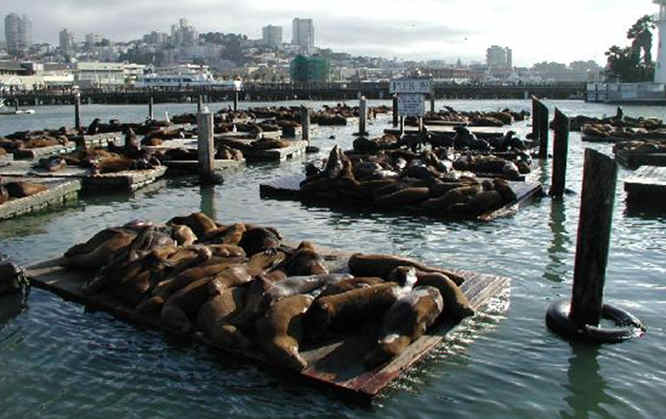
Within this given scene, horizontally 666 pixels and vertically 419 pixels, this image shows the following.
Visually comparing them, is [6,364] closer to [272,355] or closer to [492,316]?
[272,355]

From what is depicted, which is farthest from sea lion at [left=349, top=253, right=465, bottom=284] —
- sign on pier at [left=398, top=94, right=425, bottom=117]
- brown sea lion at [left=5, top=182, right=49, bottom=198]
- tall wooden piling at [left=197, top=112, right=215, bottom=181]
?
sign on pier at [left=398, top=94, right=425, bottom=117]

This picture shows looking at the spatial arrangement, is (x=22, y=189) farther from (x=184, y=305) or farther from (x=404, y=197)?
(x=184, y=305)

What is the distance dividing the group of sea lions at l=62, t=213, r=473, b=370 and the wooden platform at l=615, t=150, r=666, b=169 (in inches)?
624

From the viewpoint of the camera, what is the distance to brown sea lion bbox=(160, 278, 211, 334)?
279 inches

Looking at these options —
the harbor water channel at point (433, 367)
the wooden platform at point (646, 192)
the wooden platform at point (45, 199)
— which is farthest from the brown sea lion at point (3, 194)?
the wooden platform at point (646, 192)

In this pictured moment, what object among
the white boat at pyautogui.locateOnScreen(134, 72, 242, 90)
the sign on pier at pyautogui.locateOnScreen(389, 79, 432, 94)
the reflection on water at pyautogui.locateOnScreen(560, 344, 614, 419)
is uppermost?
the white boat at pyautogui.locateOnScreen(134, 72, 242, 90)

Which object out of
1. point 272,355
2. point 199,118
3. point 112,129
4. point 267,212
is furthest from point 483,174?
point 112,129

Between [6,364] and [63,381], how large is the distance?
811 millimetres

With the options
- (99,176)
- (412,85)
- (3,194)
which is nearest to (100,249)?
(3,194)

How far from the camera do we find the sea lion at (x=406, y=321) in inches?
241

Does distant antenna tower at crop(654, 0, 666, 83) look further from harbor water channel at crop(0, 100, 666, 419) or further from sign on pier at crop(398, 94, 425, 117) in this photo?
harbor water channel at crop(0, 100, 666, 419)

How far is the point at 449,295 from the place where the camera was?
721 centimetres

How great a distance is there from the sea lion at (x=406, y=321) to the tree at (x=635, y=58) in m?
94.2

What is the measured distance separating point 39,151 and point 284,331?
68.7 feet
